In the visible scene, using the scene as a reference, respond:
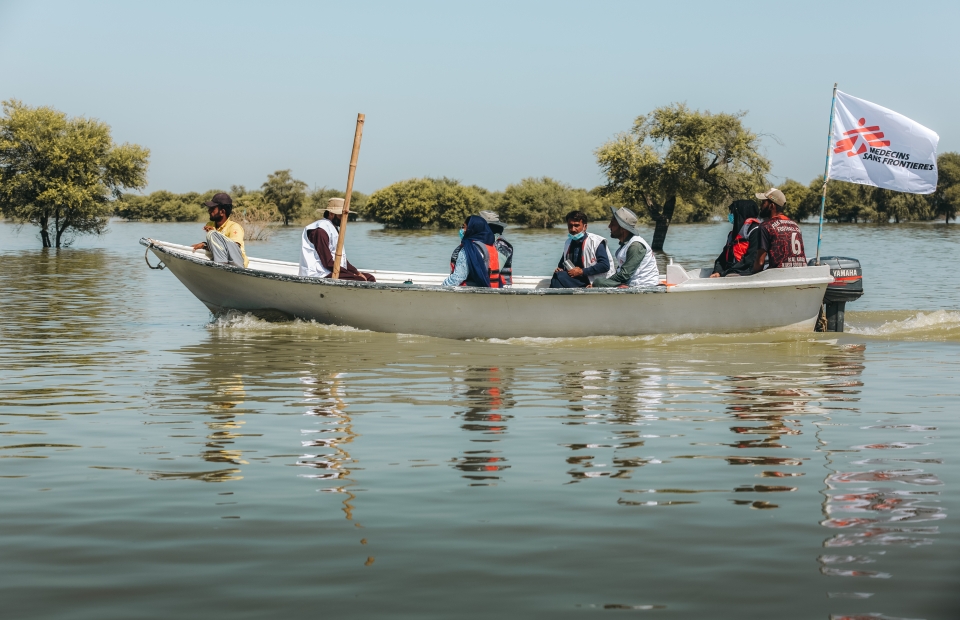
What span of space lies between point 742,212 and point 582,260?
2.14m

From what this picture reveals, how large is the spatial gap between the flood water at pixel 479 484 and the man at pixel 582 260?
1.37 m

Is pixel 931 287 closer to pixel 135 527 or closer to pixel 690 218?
pixel 135 527

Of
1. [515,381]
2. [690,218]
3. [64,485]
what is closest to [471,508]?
[64,485]

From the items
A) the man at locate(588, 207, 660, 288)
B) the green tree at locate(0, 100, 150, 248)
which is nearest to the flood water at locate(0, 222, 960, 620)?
the man at locate(588, 207, 660, 288)

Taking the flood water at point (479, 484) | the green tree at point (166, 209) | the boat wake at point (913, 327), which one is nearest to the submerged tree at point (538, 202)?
the green tree at point (166, 209)

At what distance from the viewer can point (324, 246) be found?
12828 millimetres

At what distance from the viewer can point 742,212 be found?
40.4 feet

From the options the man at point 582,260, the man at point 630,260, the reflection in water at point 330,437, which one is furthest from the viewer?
the man at point 582,260

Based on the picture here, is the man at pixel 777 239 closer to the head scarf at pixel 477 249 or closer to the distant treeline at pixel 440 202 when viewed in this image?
the head scarf at pixel 477 249

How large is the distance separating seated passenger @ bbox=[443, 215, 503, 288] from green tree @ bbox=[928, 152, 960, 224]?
78.0 m

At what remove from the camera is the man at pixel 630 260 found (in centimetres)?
1162

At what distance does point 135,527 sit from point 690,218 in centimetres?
9247

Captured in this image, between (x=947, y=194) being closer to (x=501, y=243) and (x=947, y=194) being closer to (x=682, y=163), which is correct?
(x=682, y=163)

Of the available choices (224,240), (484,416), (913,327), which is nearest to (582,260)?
(224,240)
